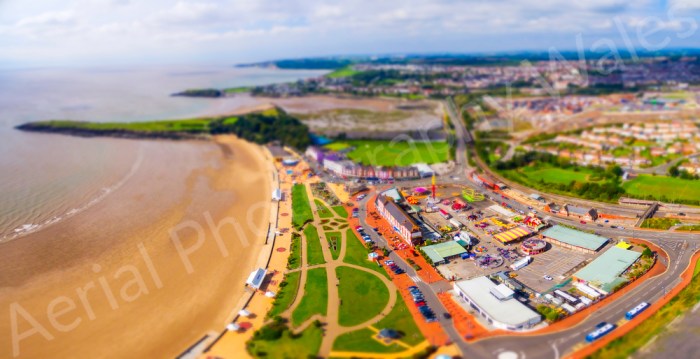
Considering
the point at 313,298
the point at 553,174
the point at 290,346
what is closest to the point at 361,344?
the point at 290,346

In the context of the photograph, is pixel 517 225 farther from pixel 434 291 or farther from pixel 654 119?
pixel 654 119

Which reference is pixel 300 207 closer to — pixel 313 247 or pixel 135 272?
pixel 313 247

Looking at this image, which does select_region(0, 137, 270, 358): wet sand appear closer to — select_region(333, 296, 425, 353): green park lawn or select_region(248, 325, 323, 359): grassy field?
select_region(248, 325, 323, 359): grassy field

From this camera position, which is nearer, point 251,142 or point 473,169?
point 473,169

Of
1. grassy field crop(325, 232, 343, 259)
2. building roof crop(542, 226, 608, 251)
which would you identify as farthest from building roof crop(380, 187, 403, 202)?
building roof crop(542, 226, 608, 251)

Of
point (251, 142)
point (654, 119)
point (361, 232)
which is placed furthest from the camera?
point (654, 119)

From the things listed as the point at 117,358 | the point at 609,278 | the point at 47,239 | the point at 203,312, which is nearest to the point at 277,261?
the point at 203,312
